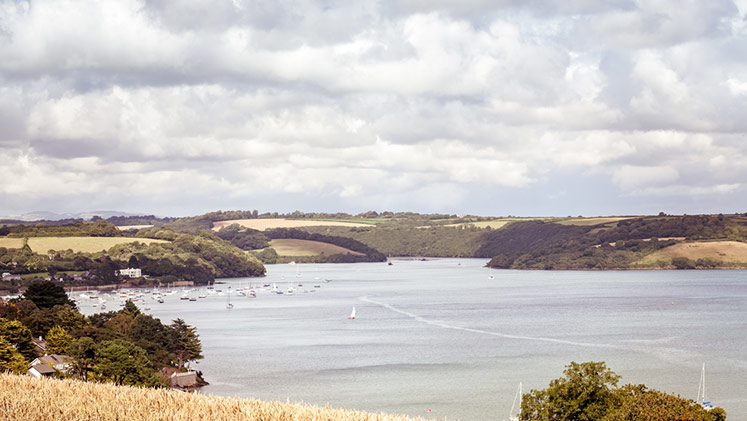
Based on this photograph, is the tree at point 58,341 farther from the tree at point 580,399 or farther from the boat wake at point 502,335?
the boat wake at point 502,335

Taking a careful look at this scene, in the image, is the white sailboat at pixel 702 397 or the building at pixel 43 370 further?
the building at pixel 43 370

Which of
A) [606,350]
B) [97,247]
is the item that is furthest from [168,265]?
[606,350]

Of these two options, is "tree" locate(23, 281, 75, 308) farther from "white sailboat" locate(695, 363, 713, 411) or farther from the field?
the field

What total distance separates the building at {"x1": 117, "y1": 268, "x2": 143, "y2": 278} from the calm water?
→ 102 ft

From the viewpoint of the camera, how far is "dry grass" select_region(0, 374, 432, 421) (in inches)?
663

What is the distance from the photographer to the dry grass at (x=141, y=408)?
55.2 feet

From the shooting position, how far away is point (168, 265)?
614 feet

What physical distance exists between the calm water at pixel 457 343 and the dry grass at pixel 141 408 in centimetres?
3093

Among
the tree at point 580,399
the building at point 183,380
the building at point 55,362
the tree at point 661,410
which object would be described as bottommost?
the building at point 183,380

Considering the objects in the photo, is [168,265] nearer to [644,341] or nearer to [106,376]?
[644,341]

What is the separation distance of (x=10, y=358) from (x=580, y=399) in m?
35.0

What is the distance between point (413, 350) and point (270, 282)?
124 meters

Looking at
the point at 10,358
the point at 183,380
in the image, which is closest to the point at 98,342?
the point at 183,380

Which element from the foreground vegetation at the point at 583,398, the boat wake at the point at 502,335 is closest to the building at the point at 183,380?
the foreground vegetation at the point at 583,398
